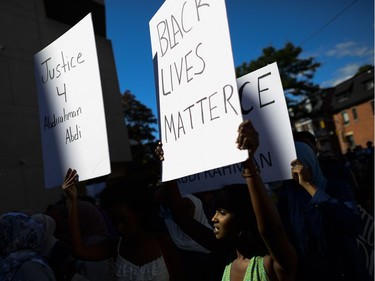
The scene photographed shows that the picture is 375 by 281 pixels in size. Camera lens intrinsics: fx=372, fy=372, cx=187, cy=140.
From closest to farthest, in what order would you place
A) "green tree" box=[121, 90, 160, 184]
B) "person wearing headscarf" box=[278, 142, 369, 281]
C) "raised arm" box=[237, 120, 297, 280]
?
"raised arm" box=[237, 120, 297, 280] < "person wearing headscarf" box=[278, 142, 369, 281] < "green tree" box=[121, 90, 160, 184]

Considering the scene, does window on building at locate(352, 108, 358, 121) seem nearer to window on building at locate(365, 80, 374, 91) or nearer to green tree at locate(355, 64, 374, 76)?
window on building at locate(365, 80, 374, 91)

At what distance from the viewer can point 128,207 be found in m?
2.13

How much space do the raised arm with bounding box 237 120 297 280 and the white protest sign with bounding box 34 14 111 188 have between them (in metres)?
0.86

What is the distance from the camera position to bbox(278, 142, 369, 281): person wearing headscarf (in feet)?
6.31

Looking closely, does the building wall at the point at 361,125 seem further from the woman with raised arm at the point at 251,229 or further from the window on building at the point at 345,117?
the woman with raised arm at the point at 251,229

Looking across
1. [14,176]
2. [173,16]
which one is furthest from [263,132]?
[14,176]

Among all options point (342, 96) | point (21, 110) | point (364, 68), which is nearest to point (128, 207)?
point (21, 110)

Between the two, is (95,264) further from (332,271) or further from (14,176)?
(14,176)

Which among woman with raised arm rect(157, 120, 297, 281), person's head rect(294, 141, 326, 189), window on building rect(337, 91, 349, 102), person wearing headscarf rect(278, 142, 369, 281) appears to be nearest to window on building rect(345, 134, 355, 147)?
window on building rect(337, 91, 349, 102)

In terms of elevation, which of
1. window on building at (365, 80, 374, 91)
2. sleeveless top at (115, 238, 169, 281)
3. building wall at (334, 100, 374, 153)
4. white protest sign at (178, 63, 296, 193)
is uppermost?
window on building at (365, 80, 374, 91)

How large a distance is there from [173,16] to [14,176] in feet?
27.2

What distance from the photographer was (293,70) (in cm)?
3928

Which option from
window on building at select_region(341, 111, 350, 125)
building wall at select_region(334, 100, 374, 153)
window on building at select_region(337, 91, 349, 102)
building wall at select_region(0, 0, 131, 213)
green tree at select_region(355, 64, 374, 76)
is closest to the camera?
building wall at select_region(0, 0, 131, 213)

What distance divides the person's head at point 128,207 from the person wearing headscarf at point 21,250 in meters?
0.44
